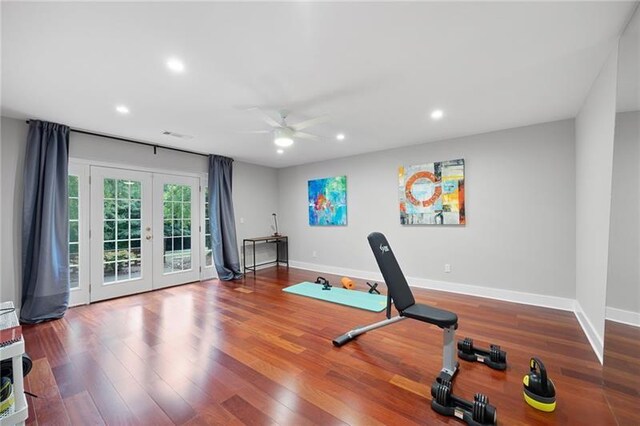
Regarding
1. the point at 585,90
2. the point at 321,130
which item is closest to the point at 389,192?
the point at 321,130

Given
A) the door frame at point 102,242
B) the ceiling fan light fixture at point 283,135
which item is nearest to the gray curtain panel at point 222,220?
the door frame at point 102,242

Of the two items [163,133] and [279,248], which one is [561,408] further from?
[279,248]

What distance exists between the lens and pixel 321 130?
3.90m

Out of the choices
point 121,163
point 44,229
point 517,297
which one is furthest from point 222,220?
point 517,297

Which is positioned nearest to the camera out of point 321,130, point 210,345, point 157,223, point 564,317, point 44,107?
point 210,345

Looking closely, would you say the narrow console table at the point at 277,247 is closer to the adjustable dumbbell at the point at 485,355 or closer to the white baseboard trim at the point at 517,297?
the white baseboard trim at the point at 517,297

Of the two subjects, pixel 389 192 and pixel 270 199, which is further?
pixel 270 199

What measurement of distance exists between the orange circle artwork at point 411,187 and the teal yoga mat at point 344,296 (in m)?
1.71

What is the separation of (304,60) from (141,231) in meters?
4.01

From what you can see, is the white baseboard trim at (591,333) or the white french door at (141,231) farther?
the white french door at (141,231)

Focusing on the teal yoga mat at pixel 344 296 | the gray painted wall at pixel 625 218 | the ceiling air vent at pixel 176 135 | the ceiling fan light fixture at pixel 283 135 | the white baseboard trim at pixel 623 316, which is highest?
the ceiling air vent at pixel 176 135

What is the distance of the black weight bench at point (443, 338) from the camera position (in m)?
1.62

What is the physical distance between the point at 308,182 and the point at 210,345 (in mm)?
4199

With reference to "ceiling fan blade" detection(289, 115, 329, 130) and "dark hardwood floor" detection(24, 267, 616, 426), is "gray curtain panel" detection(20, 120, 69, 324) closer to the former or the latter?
"dark hardwood floor" detection(24, 267, 616, 426)
